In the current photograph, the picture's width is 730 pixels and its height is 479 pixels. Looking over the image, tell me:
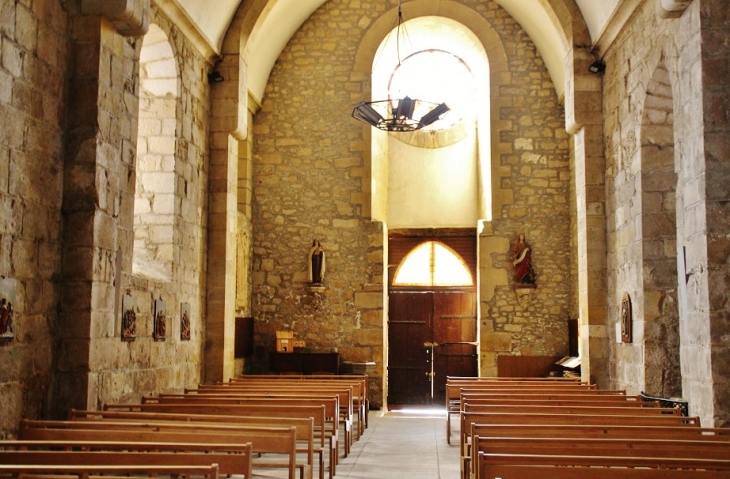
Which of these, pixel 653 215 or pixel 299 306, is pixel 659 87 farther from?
pixel 299 306

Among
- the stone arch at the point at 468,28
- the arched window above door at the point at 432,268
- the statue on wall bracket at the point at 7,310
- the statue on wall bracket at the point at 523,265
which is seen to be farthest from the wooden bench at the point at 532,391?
the arched window above door at the point at 432,268

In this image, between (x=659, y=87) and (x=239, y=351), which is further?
(x=239, y=351)

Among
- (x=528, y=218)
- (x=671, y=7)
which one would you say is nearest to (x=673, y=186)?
(x=671, y=7)

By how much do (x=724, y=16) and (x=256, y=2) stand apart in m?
5.87

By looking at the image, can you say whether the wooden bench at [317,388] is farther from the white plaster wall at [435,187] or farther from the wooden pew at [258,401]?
the white plaster wall at [435,187]

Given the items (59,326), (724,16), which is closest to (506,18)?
(724,16)

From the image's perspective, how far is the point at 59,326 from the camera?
20.0ft

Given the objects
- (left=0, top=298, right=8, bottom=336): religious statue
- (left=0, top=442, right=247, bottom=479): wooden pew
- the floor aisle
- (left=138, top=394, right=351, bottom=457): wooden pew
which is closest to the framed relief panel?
(left=138, top=394, right=351, bottom=457): wooden pew

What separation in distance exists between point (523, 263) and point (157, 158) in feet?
18.5

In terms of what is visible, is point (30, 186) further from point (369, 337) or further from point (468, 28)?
point (468, 28)

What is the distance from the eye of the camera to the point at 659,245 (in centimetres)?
799

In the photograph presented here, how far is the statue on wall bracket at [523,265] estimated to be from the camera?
11.5 metres

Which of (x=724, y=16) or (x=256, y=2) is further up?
(x=256, y=2)

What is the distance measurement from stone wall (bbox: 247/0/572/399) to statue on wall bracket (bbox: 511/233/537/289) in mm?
133
